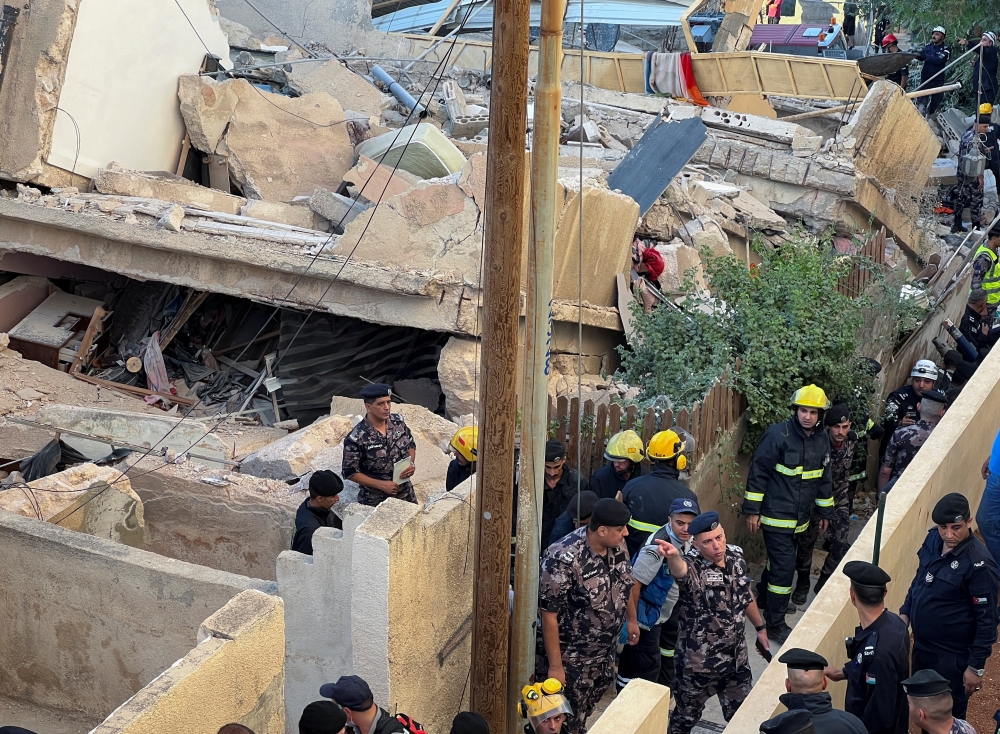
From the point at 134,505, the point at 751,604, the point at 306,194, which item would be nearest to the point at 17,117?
the point at 306,194

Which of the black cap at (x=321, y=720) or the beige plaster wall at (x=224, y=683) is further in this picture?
the beige plaster wall at (x=224, y=683)

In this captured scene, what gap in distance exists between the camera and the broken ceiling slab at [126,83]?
10.5 meters

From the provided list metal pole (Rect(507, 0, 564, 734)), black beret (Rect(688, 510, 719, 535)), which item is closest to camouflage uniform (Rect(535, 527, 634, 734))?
metal pole (Rect(507, 0, 564, 734))

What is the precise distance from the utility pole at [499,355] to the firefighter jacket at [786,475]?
91.4 inches

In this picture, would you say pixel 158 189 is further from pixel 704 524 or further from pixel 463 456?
pixel 704 524

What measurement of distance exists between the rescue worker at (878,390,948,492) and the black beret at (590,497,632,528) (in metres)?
3.44

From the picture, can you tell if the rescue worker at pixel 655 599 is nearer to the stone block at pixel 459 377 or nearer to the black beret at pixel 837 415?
the black beret at pixel 837 415

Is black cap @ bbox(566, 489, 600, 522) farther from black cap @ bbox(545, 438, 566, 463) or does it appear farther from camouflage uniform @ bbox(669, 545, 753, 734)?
camouflage uniform @ bbox(669, 545, 753, 734)

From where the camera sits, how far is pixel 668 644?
6527 mm

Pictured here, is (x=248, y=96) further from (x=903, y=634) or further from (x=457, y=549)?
(x=903, y=634)

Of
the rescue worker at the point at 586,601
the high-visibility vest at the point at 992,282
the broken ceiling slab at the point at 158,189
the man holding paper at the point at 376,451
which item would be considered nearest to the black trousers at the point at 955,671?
the rescue worker at the point at 586,601

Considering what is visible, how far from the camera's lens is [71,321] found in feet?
35.7

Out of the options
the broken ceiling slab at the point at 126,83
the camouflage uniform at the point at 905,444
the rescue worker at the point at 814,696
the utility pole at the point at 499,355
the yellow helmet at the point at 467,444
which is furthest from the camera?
the broken ceiling slab at the point at 126,83

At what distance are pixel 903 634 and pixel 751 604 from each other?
2.90ft
